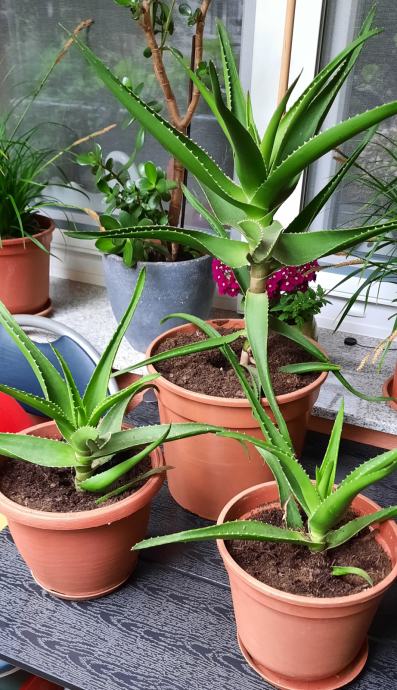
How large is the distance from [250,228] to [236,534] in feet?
1.00

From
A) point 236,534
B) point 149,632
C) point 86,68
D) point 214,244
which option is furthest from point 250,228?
point 86,68

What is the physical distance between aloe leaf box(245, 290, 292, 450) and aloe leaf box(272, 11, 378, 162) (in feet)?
0.50

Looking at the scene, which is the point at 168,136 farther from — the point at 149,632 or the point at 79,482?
the point at 149,632

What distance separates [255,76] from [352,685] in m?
1.00

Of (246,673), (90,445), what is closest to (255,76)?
(90,445)

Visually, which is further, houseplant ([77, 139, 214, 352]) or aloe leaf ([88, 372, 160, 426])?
houseplant ([77, 139, 214, 352])

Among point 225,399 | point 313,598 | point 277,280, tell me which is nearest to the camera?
point 313,598

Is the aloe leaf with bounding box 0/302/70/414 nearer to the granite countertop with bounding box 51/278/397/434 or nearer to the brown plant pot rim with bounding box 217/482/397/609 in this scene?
the brown plant pot rim with bounding box 217/482/397/609

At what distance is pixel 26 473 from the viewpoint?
0.78m

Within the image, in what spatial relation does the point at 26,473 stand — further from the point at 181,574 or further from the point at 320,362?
the point at 320,362

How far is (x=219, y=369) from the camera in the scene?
0.90 meters

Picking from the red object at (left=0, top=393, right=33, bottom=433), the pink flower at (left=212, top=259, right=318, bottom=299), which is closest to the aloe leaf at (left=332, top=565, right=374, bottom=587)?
the pink flower at (left=212, top=259, right=318, bottom=299)

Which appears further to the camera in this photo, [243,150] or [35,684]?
[35,684]

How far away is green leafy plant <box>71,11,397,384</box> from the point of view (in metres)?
0.64
